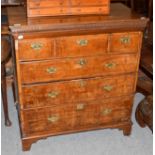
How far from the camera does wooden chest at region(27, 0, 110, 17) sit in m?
1.81

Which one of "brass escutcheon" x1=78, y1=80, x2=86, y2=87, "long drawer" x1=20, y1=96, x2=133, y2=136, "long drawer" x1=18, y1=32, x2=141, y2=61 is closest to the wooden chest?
"long drawer" x1=18, y1=32, x2=141, y2=61

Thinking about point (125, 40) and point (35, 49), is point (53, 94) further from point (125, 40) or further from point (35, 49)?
point (125, 40)

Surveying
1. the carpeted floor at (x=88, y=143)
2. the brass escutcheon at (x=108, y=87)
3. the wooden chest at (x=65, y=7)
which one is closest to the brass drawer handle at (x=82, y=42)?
the wooden chest at (x=65, y=7)

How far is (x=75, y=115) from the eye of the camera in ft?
6.90

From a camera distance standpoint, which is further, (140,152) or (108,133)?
(108,133)

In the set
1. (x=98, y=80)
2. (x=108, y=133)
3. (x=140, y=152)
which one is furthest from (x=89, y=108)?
(x=140, y=152)

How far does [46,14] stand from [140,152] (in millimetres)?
1282

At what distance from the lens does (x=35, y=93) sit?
6.29ft

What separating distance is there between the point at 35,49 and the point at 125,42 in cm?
62

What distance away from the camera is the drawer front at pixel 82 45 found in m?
1.79

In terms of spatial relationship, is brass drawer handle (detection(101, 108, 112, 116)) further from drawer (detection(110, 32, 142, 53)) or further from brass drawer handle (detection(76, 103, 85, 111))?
drawer (detection(110, 32, 142, 53))

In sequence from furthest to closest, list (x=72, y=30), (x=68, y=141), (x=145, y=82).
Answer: (x=145, y=82) → (x=68, y=141) → (x=72, y=30)

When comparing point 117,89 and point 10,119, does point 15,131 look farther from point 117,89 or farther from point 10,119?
point 117,89

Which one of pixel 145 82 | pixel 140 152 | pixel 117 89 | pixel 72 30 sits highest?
pixel 72 30
